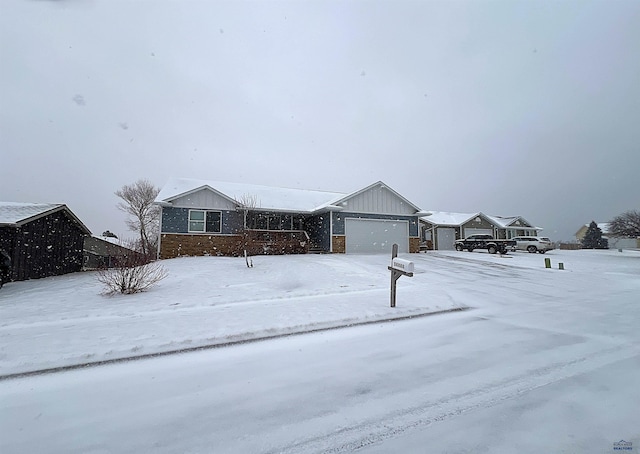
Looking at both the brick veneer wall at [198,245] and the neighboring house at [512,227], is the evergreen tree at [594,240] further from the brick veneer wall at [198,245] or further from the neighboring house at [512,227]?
the brick veneer wall at [198,245]

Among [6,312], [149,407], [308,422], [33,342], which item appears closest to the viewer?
[308,422]

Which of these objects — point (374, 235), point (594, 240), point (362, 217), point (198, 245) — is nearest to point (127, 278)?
point (198, 245)

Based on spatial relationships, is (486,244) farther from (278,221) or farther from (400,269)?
(400,269)

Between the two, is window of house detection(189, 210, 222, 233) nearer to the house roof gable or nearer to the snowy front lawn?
the snowy front lawn

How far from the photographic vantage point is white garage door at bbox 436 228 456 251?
28953 millimetres

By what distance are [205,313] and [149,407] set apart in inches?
131

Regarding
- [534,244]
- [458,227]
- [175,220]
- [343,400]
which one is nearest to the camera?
[343,400]

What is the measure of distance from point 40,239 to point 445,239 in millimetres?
29879

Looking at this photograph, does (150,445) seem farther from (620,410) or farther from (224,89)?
(224,89)

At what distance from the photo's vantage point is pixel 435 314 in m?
6.21

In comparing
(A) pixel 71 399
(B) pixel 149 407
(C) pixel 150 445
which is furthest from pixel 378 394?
(A) pixel 71 399

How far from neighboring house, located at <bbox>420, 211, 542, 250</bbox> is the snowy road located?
81.0 feet

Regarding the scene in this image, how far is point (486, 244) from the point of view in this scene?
24.0 metres

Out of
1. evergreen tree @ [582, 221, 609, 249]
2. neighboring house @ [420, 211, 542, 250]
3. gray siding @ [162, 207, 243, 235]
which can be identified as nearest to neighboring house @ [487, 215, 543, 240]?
neighboring house @ [420, 211, 542, 250]
